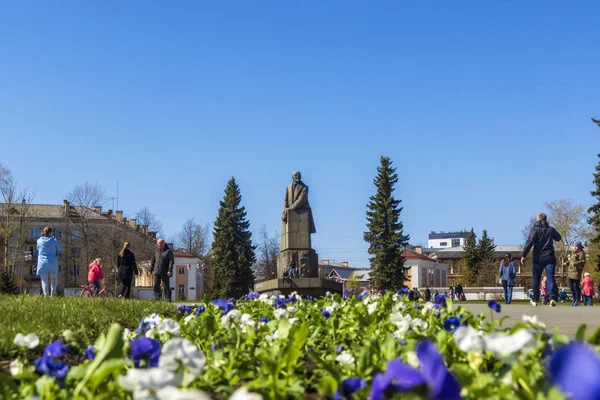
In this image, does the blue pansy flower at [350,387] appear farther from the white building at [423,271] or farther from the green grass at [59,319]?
the white building at [423,271]

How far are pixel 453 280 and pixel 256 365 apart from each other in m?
122

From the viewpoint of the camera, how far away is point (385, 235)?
66.1 metres

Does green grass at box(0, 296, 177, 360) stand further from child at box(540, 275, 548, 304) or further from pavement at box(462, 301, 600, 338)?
child at box(540, 275, 548, 304)

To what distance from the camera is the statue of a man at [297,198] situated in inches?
719

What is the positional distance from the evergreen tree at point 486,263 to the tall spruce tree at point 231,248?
3328 cm

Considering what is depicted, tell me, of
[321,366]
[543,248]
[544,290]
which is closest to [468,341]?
[321,366]

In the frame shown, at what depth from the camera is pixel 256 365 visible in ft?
11.9

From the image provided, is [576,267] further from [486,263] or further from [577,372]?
[486,263]

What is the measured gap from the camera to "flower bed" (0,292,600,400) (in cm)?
137

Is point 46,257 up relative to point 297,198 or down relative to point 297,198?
down

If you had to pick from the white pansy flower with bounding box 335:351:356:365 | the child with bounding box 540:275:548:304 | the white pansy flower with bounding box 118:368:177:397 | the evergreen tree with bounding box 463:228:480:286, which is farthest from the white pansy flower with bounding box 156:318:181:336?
the evergreen tree with bounding box 463:228:480:286

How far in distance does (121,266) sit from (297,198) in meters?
4.96

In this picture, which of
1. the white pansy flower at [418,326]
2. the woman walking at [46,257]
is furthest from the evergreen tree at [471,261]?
the white pansy flower at [418,326]

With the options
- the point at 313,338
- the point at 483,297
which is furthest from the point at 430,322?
the point at 483,297
